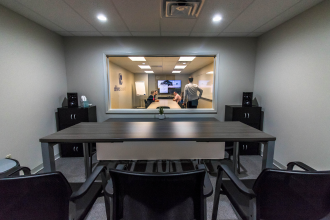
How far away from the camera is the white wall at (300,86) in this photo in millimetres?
1958

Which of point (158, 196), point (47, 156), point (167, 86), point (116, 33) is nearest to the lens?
point (158, 196)

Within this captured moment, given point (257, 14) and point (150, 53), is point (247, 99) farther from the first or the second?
point (150, 53)

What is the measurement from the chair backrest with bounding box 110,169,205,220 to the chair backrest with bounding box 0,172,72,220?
328 mm

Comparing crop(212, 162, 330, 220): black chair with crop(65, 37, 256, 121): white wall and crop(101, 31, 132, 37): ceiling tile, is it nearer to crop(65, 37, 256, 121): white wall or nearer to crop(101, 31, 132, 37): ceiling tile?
crop(65, 37, 256, 121): white wall

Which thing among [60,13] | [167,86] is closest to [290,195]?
[60,13]

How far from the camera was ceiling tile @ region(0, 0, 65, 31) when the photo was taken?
195 centimetres

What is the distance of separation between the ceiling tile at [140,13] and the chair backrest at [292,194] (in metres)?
2.25

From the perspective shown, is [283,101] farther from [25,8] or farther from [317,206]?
[25,8]

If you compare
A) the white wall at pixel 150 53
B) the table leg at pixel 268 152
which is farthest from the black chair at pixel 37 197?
the white wall at pixel 150 53

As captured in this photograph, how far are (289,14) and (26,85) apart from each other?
4259 millimetres

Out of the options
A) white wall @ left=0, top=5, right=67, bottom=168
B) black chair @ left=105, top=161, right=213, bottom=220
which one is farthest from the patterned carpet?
black chair @ left=105, top=161, right=213, bottom=220

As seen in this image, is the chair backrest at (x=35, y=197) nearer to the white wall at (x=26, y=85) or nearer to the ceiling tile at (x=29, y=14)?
the white wall at (x=26, y=85)

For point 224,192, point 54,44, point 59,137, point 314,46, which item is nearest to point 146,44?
point 54,44

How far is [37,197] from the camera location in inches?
33.1
